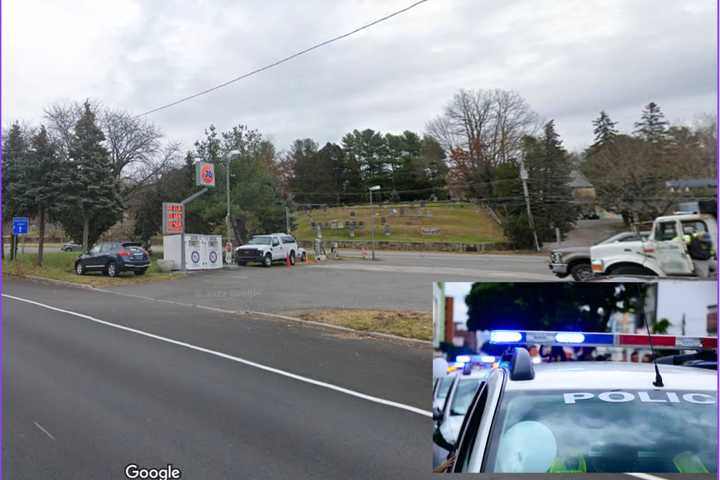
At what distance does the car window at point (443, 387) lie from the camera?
10.1ft

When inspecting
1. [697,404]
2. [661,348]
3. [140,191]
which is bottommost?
[697,404]

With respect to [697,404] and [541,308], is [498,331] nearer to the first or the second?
[541,308]

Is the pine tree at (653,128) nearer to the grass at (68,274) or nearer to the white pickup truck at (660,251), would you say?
the white pickup truck at (660,251)

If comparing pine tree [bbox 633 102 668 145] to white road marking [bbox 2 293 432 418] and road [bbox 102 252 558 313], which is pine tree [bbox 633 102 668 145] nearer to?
road [bbox 102 252 558 313]

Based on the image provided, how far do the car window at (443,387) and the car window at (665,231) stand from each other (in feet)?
4.97

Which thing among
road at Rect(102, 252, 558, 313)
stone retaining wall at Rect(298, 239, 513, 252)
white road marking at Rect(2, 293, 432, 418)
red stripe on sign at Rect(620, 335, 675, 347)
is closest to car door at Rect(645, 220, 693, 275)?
red stripe on sign at Rect(620, 335, 675, 347)

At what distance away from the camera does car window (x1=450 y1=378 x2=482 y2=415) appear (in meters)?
2.95

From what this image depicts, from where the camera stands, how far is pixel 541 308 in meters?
3.30

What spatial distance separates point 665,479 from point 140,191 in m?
28.6

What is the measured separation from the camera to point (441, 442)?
3.06 metres

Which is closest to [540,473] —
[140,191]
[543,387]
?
[543,387]

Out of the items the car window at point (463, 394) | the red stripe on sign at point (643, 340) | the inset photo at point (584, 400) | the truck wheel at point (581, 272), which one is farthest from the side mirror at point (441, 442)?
the truck wheel at point (581, 272)

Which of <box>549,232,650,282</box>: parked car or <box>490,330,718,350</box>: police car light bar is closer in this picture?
<box>490,330,718,350</box>: police car light bar

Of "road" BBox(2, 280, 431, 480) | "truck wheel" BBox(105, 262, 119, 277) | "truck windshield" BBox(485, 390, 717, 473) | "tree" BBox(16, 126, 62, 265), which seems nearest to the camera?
"truck windshield" BBox(485, 390, 717, 473)
